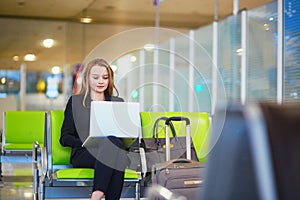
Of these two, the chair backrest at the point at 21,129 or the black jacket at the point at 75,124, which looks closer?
the black jacket at the point at 75,124

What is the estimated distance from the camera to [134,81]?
10031mm

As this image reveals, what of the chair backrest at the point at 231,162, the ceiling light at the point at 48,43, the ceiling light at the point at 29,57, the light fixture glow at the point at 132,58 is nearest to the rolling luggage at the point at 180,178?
the chair backrest at the point at 231,162

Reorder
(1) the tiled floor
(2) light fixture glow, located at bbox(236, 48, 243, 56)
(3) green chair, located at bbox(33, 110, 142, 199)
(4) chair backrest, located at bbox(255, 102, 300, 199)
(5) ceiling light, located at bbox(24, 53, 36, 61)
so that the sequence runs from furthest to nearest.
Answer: (5) ceiling light, located at bbox(24, 53, 36, 61)
(2) light fixture glow, located at bbox(236, 48, 243, 56)
(1) the tiled floor
(3) green chair, located at bbox(33, 110, 142, 199)
(4) chair backrest, located at bbox(255, 102, 300, 199)

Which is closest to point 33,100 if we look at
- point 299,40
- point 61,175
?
point 299,40

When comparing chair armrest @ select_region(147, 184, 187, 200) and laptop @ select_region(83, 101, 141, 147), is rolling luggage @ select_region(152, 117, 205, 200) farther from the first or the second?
chair armrest @ select_region(147, 184, 187, 200)

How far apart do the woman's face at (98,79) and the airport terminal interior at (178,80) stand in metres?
0.18

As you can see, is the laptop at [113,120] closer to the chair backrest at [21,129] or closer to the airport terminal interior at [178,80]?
the airport terminal interior at [178,80]

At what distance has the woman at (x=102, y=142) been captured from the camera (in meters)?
3.21

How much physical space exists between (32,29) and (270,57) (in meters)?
5.83

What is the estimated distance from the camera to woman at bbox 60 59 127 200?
321cm

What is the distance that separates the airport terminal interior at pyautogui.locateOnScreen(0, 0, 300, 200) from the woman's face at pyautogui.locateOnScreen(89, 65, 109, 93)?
0.58 ft

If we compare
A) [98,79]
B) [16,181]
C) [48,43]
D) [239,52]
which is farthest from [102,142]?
[48,43]

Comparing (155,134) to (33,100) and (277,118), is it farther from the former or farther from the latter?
(33,100)

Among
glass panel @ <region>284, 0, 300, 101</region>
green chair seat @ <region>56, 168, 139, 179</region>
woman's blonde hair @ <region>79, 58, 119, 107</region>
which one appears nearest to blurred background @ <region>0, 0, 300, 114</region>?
glass panel @ <region>284, 0, 300, 101</region>
